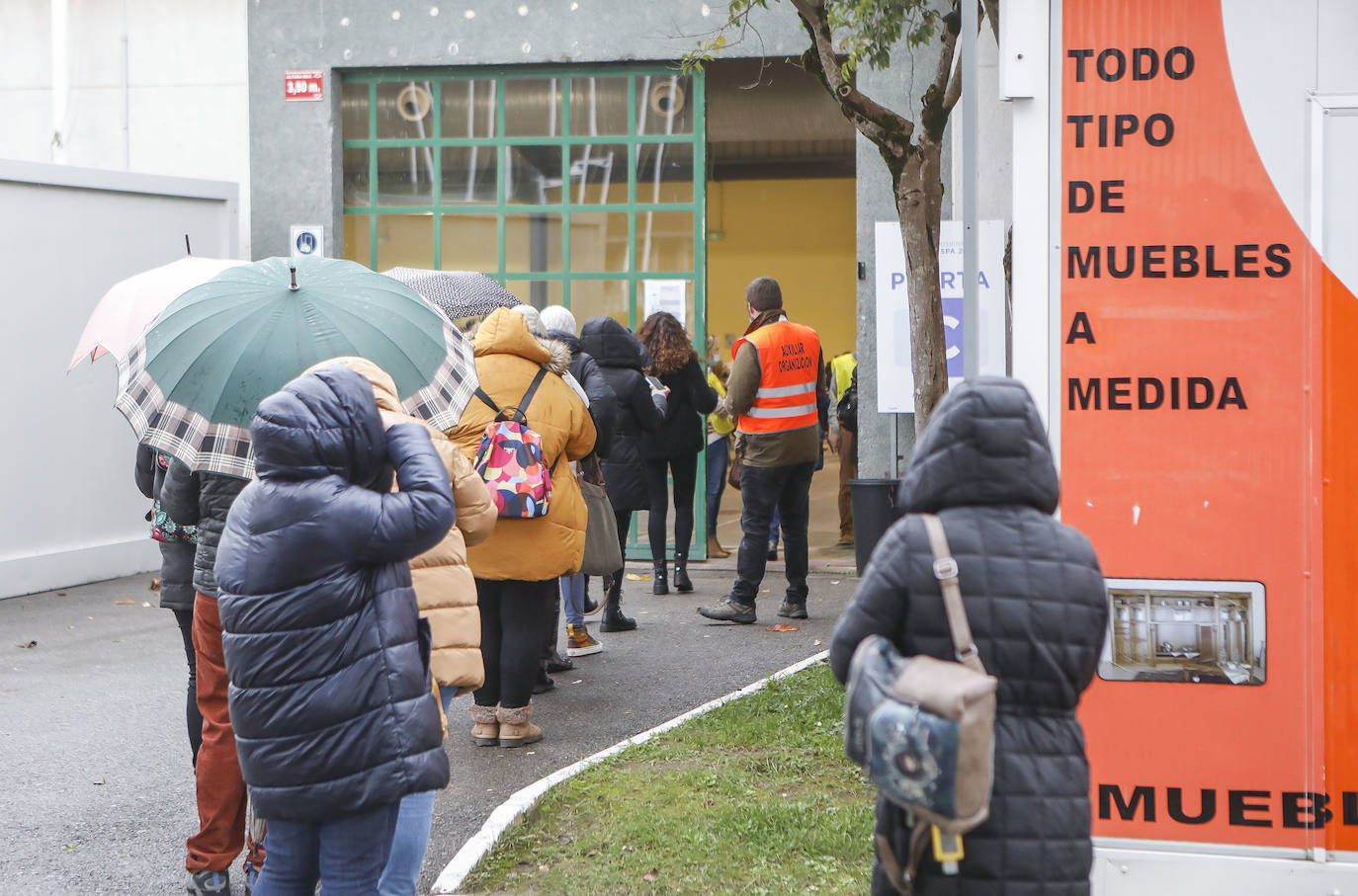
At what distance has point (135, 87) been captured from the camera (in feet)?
42.3

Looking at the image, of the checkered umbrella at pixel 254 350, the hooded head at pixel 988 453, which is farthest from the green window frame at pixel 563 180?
the hooded head at pixel 988 453

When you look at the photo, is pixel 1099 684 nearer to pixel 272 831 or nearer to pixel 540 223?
pixel 272 831

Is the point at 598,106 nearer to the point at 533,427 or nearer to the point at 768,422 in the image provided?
the point at 768,422

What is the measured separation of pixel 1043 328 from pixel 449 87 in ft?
32.5

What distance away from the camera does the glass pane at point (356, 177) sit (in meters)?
13.0

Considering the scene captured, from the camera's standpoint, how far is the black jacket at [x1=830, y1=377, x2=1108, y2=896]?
2.79 meters

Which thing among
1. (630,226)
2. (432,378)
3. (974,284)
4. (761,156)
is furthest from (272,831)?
(761,156)

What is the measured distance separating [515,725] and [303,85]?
8021 mm

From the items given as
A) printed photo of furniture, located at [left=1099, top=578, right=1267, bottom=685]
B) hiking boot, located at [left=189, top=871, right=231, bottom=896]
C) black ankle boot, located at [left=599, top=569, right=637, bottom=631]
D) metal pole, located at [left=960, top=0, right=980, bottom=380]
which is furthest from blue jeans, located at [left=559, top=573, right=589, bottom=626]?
printed photo of furniture, located at [left=1099, top=578, right=1267, bottom=685]

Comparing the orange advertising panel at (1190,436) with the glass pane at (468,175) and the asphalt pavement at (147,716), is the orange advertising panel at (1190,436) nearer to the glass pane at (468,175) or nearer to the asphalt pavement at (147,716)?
the asphalt pavement at (147,716)

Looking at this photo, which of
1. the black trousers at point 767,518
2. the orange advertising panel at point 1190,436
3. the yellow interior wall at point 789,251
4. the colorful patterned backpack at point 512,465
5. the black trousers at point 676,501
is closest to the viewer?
the orange advertising panel at point 1190,436

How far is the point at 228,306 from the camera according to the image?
4125 mm

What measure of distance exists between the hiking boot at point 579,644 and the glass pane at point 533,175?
5295 millimetres

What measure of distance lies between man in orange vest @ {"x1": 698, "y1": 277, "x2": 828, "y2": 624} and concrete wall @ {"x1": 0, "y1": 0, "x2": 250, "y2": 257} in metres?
5.76
